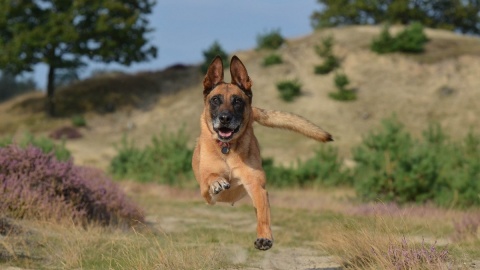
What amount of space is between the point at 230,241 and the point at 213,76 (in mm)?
4725

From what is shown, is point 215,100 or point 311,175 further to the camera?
point 311,175

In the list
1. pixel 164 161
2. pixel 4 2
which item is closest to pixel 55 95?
pixel 4 2

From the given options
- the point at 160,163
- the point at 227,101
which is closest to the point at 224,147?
the point at 227,101

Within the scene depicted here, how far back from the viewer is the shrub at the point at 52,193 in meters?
10.6

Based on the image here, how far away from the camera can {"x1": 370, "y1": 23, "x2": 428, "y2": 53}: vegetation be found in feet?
157

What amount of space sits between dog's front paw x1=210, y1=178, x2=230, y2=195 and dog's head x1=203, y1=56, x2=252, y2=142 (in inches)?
20.1

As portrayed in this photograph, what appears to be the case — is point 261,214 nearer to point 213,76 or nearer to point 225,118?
point 225,118

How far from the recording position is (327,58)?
47.9 metres

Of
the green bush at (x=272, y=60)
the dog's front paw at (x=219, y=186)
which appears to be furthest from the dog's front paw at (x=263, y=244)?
the green bush at (x=272, y=60)

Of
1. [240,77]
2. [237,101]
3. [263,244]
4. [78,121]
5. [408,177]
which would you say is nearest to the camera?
[263,244]

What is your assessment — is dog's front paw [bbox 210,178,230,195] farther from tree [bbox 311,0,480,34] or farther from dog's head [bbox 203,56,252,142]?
tree [bbox 311,0,480,34]

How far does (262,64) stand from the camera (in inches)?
1983

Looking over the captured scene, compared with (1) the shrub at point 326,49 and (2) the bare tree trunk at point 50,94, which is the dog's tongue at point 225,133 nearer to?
(1) the shrub at point 326,49

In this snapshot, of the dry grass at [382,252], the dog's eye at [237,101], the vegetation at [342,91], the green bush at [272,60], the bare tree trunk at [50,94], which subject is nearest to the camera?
the dry grass at [382,252]
